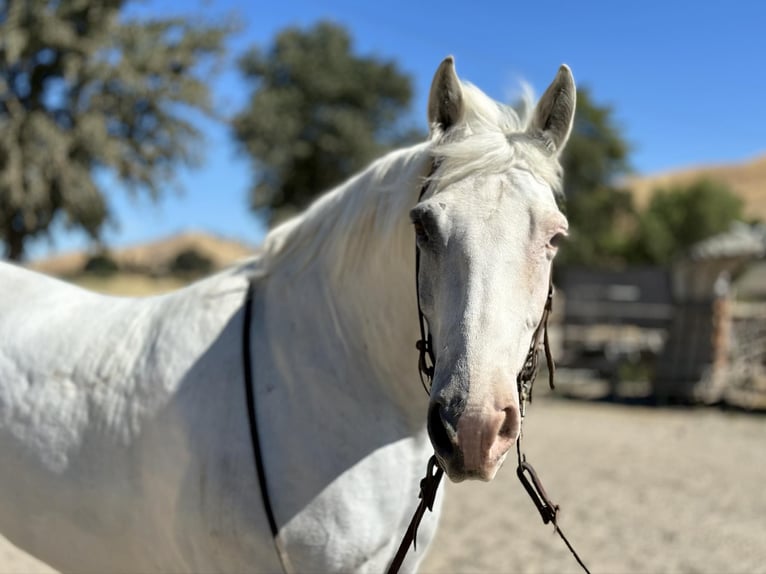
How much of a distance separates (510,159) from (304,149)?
19834 millimetres

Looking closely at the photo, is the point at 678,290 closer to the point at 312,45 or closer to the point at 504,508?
the point at 504,508

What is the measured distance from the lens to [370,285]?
6.71ft

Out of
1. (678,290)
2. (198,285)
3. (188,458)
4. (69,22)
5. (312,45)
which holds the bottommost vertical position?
(678,290)

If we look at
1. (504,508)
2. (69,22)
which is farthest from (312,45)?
(504,508)

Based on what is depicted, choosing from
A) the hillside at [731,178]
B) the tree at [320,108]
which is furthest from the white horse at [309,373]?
the hillside at [731,178]

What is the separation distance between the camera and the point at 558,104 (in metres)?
1.89

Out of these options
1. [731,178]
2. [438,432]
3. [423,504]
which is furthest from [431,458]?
[731,178]

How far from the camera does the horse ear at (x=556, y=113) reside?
6.06 feet

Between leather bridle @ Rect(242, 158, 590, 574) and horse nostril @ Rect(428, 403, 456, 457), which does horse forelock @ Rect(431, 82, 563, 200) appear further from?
horse nostril @ Rect(428, 403, 456, 457)

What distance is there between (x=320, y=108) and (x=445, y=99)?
21.3 meters

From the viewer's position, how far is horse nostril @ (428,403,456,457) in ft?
4.93

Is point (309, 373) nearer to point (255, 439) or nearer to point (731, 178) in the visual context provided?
point (255, 439)

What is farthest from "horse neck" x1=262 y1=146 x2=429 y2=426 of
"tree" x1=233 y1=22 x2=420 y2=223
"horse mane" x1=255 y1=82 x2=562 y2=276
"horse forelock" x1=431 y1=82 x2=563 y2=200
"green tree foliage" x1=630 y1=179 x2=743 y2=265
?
"green tree foliage" x1=630 y1=179 x2=743 y2=265

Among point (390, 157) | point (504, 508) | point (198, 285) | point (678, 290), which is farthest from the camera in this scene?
point (678, 290)
